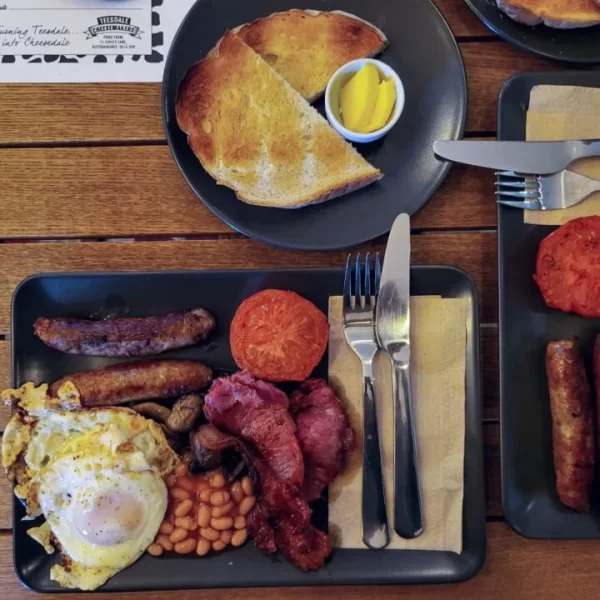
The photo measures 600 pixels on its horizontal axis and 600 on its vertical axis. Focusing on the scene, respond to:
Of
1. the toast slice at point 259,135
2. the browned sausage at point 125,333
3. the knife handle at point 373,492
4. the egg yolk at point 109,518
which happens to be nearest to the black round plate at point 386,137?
the toast slice at point 259,135

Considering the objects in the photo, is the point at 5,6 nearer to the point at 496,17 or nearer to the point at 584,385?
the point at 496,17

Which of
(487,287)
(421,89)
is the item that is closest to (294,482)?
(487,287)

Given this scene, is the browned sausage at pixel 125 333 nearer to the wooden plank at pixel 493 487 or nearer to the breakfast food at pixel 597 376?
the wooden plank at pixel 493 487

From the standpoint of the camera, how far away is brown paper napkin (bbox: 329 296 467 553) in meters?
1.82

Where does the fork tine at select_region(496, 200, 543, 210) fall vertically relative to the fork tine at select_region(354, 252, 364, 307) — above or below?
above

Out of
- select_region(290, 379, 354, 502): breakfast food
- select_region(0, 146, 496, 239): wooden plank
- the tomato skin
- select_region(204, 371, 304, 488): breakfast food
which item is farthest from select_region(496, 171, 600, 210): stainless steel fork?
select_region(204, 371, 304, 488): breakfast food

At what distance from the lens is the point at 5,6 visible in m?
2.04

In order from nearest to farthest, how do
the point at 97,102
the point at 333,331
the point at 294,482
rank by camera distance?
the point at 294,482, the point at 333,331, the point at 97,102

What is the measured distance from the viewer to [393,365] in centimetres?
184

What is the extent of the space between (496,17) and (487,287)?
2.61ft

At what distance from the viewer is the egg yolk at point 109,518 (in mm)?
1796

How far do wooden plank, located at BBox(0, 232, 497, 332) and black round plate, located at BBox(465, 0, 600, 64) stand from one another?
55 cm

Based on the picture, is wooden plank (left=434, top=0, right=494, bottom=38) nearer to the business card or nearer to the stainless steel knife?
the stainless steel knife

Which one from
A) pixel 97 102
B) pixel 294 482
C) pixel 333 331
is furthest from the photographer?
pixel 97 102
